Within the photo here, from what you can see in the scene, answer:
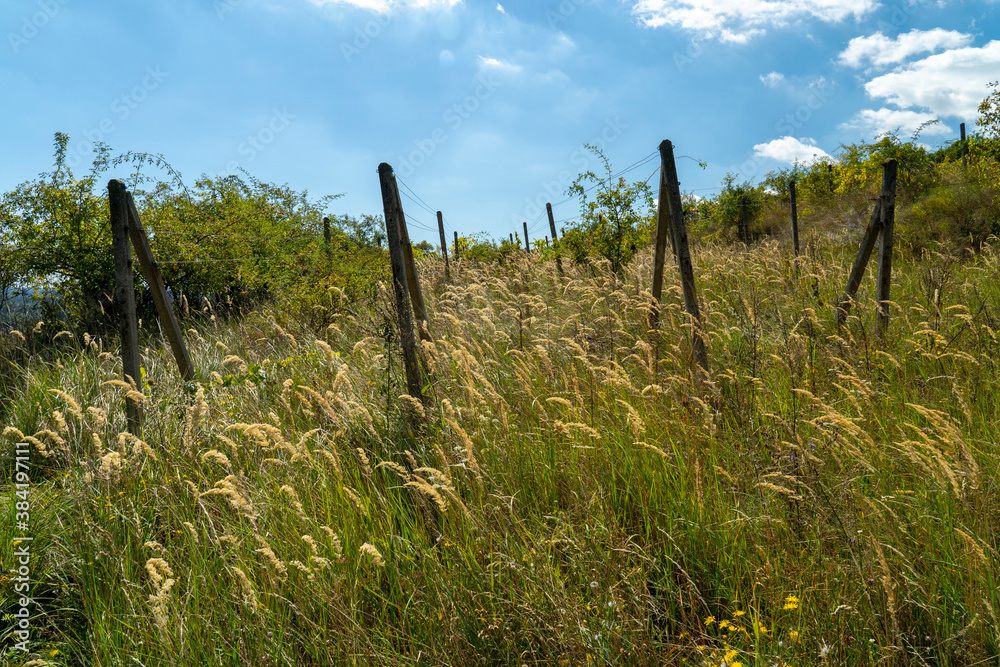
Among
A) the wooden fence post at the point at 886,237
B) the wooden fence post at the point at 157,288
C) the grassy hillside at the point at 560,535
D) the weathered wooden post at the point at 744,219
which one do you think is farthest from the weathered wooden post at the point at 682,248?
the weathered wooden post at the point at 744,219

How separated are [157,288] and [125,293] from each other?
96cm

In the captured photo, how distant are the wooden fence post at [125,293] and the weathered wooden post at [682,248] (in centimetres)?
509

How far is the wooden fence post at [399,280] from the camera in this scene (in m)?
4.29

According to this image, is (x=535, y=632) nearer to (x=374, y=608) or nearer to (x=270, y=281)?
(x=374, y=608)

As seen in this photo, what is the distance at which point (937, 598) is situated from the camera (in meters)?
1.98

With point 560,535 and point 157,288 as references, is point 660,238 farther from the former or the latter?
point 157,288

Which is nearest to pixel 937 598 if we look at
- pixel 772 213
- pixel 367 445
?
pixel 367 445

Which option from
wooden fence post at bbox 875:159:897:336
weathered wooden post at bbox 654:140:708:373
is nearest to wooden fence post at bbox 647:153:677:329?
weathered wooden post at bbox 654:140:708:373

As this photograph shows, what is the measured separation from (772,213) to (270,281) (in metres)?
26.8

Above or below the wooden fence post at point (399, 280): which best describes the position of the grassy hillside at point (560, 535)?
below

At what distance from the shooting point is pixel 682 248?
4.96 meters

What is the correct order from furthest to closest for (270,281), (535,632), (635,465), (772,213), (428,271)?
(772,213) < (428,271) < (270,281) < (635,465) < (535,632)
